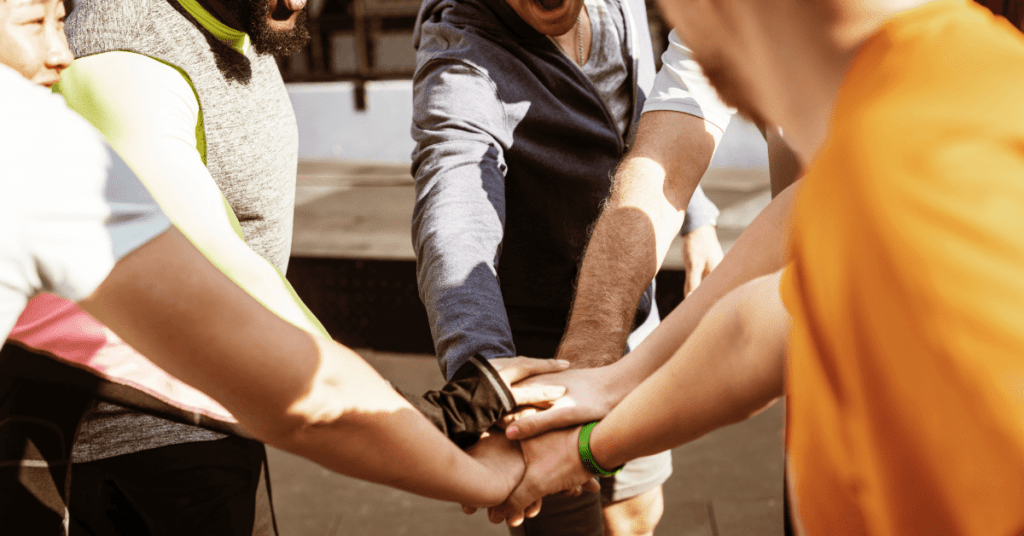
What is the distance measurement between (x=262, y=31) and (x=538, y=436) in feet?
3.39

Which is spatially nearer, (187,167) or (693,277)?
(187,167)

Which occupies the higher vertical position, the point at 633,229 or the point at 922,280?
the point at 922,280

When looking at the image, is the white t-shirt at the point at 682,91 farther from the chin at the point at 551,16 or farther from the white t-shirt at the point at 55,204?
the white t-shirt at the point at 55,204

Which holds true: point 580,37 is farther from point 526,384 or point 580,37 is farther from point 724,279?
point 526,384

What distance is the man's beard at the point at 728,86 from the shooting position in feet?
2.51

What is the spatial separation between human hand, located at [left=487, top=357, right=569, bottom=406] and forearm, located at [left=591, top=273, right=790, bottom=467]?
13 cm

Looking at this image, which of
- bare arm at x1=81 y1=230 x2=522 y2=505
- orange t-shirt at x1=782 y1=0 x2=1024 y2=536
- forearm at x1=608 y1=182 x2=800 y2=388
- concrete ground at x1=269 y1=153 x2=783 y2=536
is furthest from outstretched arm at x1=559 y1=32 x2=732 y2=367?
concrete ground at x1=269 y1=153 x2=783 y2=536

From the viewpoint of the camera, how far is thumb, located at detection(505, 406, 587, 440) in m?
1.47

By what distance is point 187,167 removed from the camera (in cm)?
127

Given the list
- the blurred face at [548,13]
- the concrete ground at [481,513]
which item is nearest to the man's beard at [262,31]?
the blurred face at [548,13]

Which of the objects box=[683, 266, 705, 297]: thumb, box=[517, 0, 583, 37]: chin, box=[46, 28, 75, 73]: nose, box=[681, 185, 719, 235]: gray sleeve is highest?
box=[46, 28, 75, 73]: nose

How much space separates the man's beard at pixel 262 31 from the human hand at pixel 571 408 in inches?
36.9

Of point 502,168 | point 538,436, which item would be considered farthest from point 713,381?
point 502,168

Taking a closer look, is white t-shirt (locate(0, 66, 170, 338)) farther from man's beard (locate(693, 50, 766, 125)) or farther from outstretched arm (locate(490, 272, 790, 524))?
outstretched arm (locate(490, 272, 790, 524))
